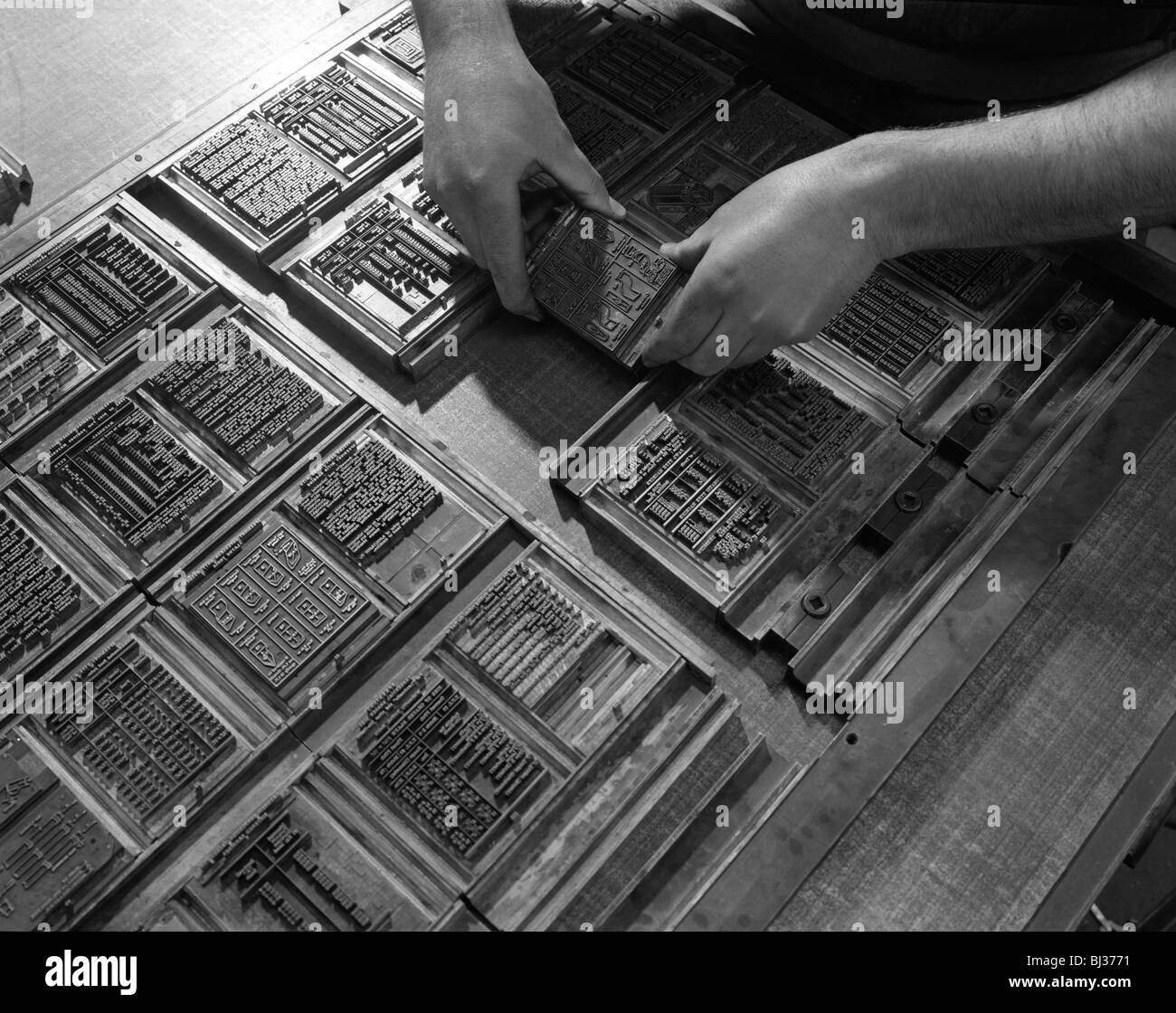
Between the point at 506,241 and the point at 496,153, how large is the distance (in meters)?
0.27

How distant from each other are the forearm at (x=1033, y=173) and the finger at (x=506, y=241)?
3.33ft

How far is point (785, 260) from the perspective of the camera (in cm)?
316

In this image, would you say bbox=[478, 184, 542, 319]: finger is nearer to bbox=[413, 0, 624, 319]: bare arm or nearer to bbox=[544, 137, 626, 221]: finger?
bbox=[413, 0, 624, 319]: bare arm

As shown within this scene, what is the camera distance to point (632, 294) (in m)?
3.49

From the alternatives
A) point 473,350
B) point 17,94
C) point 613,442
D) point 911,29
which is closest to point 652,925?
point 613,442

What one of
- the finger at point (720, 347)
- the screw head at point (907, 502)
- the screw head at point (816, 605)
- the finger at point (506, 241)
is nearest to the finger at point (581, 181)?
the finger at point (506, 241)

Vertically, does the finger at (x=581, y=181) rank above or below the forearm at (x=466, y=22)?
below

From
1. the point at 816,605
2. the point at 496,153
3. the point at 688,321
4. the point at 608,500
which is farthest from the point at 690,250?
the point at 816,605

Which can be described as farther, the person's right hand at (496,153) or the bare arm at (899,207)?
the person's right hand at (496,153)

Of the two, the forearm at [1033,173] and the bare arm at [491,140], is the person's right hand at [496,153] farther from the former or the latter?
the forearm at [1033,173]

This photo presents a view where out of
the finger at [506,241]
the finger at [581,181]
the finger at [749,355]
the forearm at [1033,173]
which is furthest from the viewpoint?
the finger at [581,181]

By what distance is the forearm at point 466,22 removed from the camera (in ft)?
11.8

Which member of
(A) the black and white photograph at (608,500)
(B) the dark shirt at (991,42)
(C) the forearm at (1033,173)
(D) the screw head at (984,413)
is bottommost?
(A) the black and white photograph at (608,500)

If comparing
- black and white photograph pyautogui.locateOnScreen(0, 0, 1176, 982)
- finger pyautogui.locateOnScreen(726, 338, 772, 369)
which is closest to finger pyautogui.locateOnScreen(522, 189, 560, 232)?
black and white photograph pyautogui.locateOnScreen(0, 0, 1176, 982)
